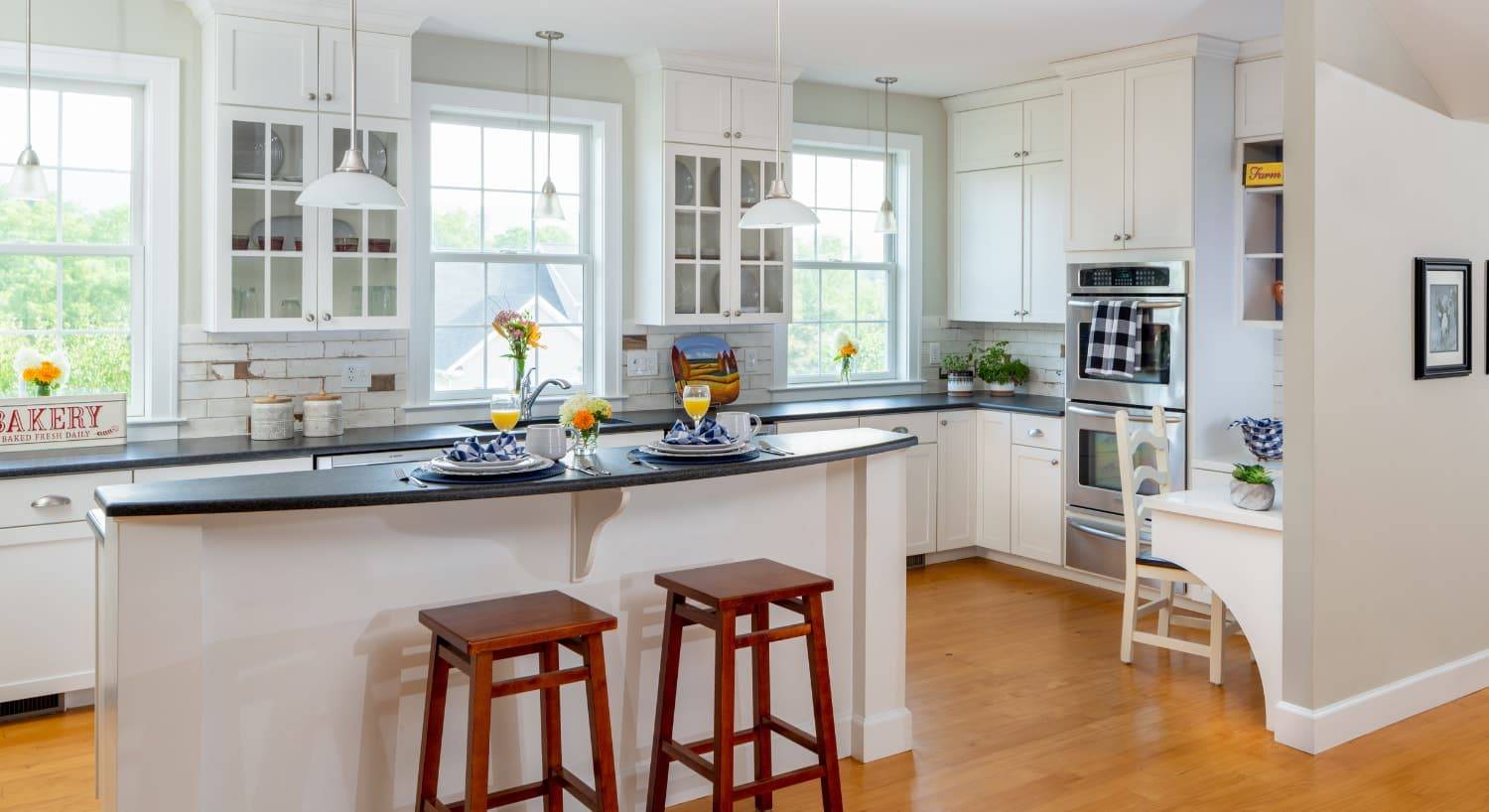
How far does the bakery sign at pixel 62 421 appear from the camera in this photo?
13.4 feet

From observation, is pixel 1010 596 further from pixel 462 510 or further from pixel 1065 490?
pixel 462 510

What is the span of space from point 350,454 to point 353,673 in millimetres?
1791

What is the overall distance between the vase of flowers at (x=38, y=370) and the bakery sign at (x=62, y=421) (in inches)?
4.1

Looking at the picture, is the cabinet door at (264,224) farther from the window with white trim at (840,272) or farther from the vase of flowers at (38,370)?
the window with white trim at (840,272)

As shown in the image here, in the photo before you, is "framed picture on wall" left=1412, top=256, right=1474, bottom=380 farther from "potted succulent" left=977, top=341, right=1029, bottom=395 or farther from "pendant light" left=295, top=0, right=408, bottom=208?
"pendant light" left=295, top=0, right=408, bottom=208

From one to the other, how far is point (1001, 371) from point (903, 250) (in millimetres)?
923

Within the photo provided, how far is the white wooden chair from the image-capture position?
4.33m

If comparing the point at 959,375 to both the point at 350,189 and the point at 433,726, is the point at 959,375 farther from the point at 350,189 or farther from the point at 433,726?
the point at 433,726

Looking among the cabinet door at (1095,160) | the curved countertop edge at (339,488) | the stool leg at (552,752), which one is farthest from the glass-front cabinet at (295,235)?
the cabinet door at (1095,160)

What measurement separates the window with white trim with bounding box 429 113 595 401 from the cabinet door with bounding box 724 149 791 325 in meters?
0.73

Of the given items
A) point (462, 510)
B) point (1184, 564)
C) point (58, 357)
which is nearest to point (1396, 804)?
point (1184, 564)

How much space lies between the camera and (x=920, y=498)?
6.14 meters

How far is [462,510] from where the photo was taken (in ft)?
9.59

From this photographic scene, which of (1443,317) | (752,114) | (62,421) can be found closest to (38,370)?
(62,421)
